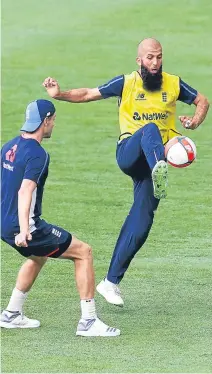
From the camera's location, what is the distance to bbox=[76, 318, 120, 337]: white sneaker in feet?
31.2

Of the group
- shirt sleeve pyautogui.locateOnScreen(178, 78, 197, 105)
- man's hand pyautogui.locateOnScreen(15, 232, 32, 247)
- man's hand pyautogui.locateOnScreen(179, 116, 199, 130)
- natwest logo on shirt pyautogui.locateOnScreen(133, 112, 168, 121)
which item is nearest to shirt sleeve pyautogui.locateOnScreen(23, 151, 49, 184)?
man's hand pyautogui.locateOnScreen(15, 232, 32, 247)

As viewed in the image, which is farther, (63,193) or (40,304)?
(63,193)

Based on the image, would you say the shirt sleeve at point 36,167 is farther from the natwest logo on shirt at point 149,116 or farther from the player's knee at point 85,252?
the natwest logo on shirt at point 149,116

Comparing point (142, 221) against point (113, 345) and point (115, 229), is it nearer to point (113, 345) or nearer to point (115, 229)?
point (113, 345)

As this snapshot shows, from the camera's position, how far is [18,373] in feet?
27.8

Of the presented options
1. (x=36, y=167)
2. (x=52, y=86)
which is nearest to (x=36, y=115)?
(x=36, y=167)

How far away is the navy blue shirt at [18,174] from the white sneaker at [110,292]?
1237 millimetres

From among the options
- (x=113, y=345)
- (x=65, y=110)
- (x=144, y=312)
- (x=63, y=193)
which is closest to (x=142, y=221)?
(x=144, y=312)

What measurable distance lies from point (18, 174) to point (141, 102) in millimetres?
1839

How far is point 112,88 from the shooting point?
10.7m

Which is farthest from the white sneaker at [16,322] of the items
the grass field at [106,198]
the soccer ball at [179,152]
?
the soccer ball at [179,152]

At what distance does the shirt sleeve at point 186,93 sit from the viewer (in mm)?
10930

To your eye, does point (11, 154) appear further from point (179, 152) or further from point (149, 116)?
point (149, 116)

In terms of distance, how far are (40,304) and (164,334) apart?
1.38m
